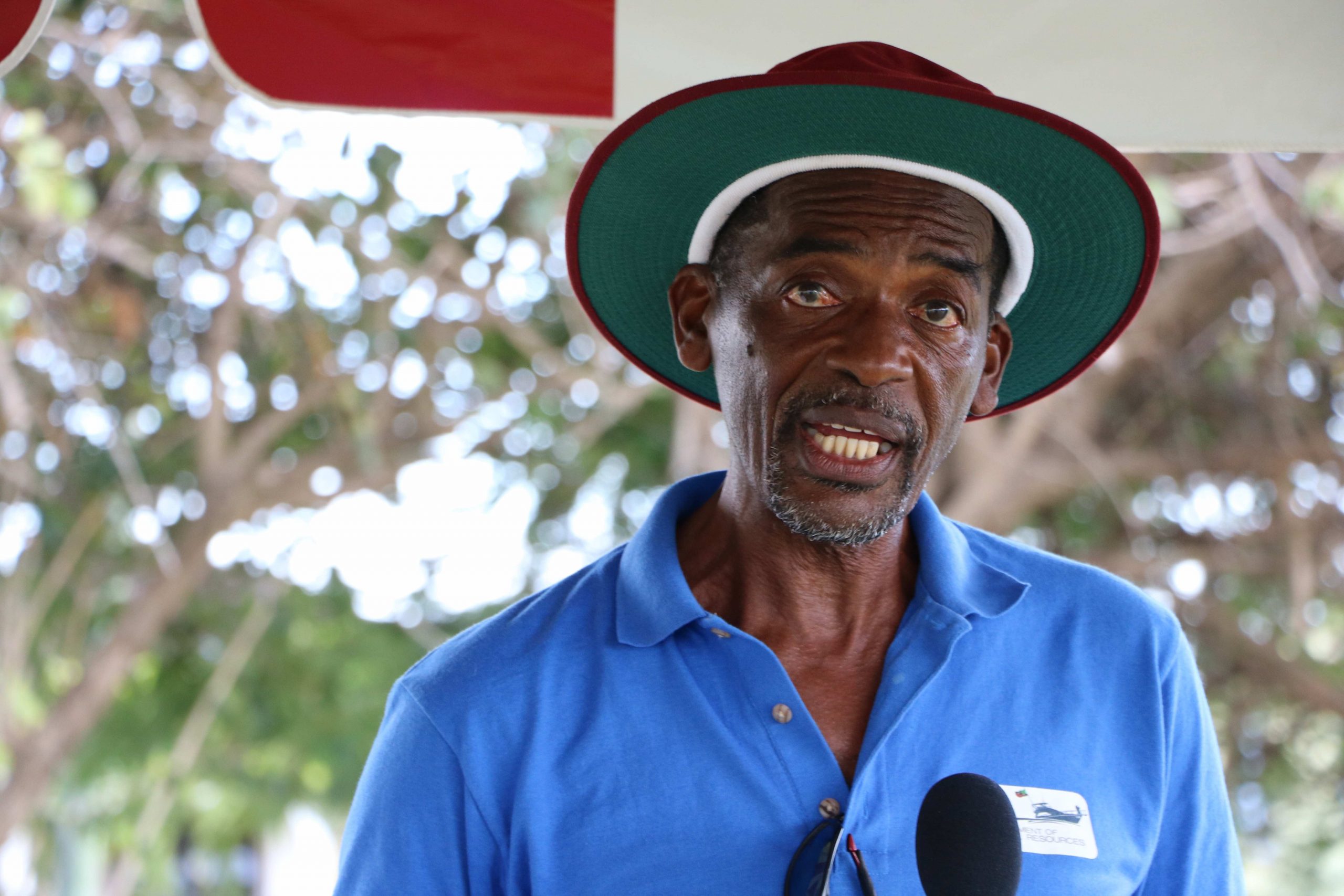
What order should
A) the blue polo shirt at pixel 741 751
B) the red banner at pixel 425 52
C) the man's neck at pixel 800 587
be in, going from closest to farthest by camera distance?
1. the blue polo shirt at pixel 741 751
2. the man's neck at pixel 800 587
3. the red banner at pixel 425 52

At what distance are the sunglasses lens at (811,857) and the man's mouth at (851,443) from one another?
0.48 metres

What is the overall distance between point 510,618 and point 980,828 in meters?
0.78

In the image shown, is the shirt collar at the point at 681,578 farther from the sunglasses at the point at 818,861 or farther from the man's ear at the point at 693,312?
the sunglasses at the point at 818,861

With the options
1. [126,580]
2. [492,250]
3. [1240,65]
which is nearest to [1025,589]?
[1240,65]

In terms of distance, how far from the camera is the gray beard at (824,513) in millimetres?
1945

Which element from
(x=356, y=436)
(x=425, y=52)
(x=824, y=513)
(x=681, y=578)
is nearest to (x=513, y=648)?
(x=681, y=578)

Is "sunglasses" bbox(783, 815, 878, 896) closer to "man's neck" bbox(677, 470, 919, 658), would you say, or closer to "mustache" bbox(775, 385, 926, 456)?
"man's neck" bbox(677, 470, 919, 658)

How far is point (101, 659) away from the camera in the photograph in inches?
210

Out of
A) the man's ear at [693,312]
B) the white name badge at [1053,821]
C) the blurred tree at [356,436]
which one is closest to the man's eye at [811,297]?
the man's ear at [693,312]

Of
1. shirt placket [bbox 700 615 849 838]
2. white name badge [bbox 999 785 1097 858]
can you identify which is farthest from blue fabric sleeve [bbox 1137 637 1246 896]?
shirt placket [bbox 700 615 849 838]

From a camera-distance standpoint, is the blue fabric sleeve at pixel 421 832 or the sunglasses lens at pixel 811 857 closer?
the sunglasses lens at pixel 811 857

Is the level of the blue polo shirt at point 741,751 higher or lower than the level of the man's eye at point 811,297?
lower

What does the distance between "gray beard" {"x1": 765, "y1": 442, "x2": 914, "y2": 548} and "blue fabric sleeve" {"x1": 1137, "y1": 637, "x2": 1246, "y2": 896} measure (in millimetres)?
482

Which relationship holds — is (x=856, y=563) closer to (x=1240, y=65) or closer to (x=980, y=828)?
(x=980, y=828)
